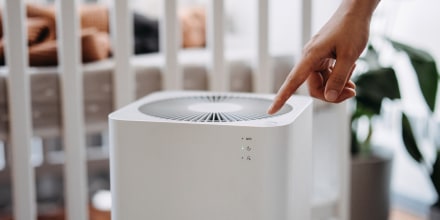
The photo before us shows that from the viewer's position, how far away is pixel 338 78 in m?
0.84

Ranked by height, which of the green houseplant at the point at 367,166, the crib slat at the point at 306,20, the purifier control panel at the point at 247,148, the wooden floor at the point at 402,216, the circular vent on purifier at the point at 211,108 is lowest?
the wooden floor at the point at 402,216

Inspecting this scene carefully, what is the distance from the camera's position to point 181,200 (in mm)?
874

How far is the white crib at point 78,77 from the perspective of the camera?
1209 mm

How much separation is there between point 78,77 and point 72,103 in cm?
6

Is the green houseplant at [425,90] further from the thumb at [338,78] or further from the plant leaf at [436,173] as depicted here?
the thumb at [338,78]

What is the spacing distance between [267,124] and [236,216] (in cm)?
14

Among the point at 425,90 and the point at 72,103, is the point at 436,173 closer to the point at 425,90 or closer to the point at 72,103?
the point at 425,90

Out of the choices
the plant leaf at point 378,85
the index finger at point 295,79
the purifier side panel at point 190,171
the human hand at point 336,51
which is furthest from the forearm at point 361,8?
the plant leaf at point 378,85

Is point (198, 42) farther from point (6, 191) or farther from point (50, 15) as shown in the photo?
point (6, 191)

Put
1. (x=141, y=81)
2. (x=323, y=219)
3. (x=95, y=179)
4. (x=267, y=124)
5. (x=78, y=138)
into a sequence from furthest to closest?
(x=95, y=179)
(x=323, y=219)
(x=141, y=81)
(x=78, y=138)
(x=267, y=124)

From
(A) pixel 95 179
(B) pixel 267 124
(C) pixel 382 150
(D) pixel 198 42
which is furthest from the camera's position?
(A) pixel 95 179

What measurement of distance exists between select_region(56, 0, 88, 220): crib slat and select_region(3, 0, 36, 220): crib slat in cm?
8

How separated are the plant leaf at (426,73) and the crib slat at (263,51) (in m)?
0.41

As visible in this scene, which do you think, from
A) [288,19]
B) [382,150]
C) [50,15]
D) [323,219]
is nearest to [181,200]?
[323,219]
